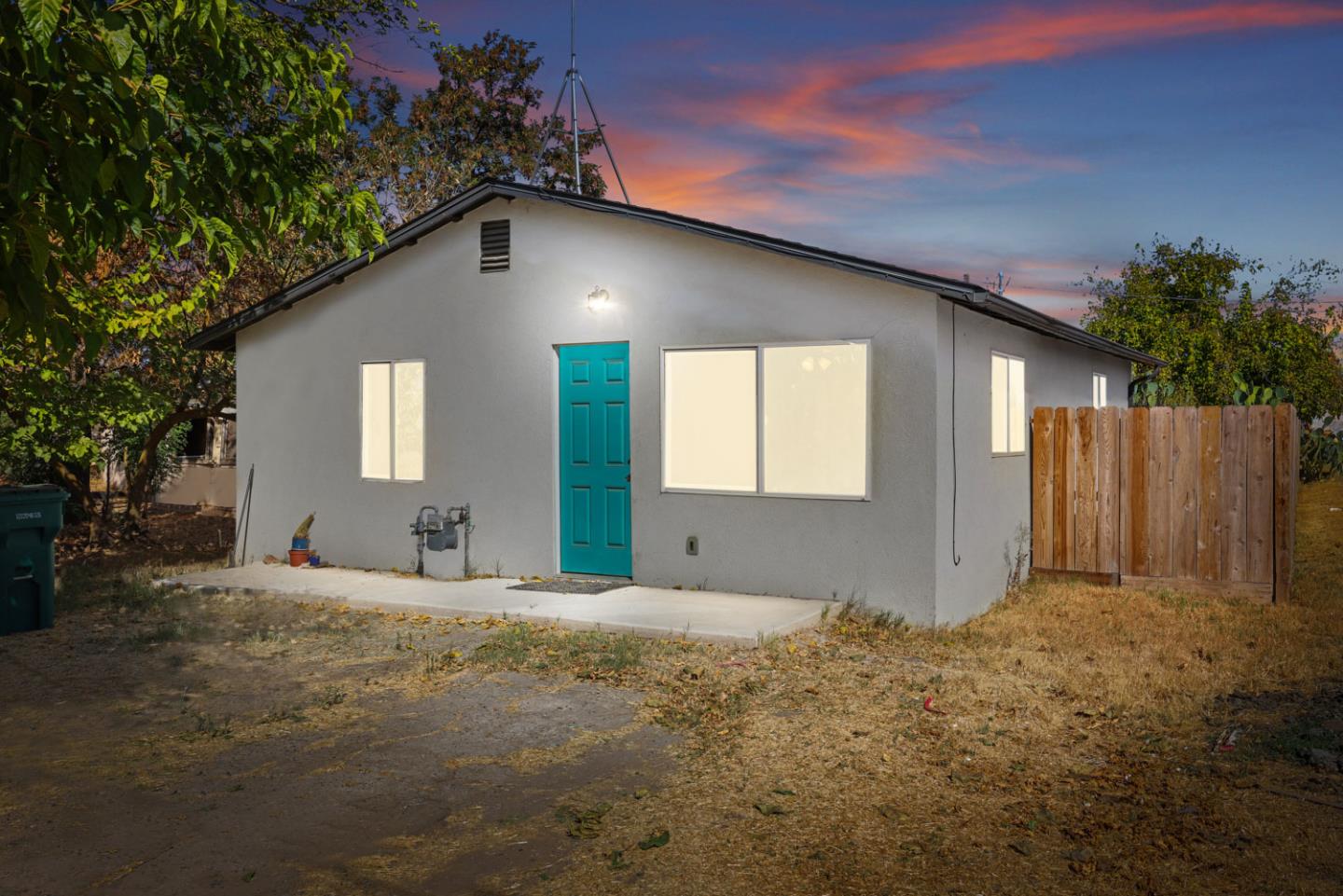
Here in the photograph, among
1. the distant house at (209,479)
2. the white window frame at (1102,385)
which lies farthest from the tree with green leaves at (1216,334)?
the distant house at (209,479)

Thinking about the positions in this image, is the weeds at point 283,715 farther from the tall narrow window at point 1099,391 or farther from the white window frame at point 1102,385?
the tall narrow window at point 1099,391

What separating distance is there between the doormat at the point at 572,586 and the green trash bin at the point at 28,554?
4.11 meters

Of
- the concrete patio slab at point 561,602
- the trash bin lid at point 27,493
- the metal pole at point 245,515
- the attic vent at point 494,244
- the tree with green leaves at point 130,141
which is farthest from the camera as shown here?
the metal pole at point 245,515

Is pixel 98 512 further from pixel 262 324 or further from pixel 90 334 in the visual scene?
pixel 90 334

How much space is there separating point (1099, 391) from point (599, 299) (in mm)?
9300

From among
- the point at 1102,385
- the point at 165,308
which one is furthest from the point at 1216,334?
the point at 165,308

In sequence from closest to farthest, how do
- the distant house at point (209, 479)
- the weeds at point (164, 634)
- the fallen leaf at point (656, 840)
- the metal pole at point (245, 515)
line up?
the fallen leaf at point (656, 840) → the weeds at point (164, 634) → the metal pole at point (245, 515) → the distant house at point (209, 479)

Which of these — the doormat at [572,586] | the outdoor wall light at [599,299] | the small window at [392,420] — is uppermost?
the outdoor wall light at [599,299]

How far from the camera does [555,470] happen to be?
1118 cm

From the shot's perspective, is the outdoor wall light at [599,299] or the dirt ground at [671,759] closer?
the dirt ground at [671,759]

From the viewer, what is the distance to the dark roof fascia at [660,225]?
29.8 ft

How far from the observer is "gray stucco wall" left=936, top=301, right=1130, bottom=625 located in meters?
9.44

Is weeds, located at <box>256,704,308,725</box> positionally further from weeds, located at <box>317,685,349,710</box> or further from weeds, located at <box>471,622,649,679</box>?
weeds, located at <box>471,622,649,679</box>

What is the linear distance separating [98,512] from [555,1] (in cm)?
1138
